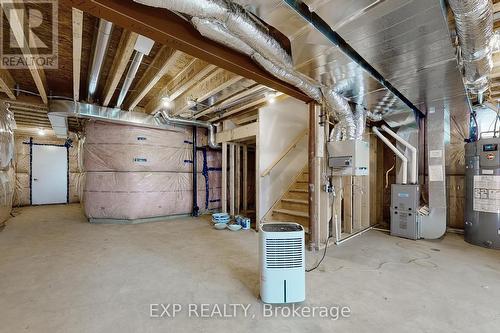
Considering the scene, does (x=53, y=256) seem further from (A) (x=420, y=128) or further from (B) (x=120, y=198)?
(A) (x=420, y=128)

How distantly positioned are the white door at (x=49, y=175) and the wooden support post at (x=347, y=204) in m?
8.82

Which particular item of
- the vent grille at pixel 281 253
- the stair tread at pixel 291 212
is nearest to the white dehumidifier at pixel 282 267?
the vent grille at pixel 281 253

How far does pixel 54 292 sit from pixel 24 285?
1.35 ft

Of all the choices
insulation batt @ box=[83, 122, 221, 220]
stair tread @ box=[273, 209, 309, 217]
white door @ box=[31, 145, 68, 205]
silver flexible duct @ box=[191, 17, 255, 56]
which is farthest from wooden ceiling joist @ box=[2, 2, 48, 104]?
white door @ box=[31, 145, 68, 205]

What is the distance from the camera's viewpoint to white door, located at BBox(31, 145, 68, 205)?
23.8ft

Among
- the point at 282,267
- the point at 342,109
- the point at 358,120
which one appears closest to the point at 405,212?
the point at 358,120

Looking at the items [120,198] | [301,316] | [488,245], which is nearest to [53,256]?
[120,198]

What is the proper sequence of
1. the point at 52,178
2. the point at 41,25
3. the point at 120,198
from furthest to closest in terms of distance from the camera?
the point at 52,178
the point at 120,198
the point at 41,25

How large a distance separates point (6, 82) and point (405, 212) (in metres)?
6.52

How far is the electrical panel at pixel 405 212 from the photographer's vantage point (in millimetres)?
3721

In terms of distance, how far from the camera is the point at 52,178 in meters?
7.52

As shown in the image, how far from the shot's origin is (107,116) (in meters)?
4.40

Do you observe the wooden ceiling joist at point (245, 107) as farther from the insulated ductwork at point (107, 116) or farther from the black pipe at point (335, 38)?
the black pipe at point (335, 38)

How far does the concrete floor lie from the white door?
14.8ft
